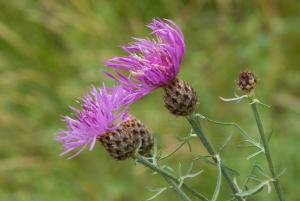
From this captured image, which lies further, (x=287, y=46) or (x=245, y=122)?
(x=287, y=46)

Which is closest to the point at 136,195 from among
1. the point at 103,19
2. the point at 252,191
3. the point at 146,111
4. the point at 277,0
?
the point at 146,111

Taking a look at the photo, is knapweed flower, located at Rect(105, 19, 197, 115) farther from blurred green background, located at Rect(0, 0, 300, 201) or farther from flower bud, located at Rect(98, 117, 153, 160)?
blurred green background, located at Rect(0, 0, 300, 201)

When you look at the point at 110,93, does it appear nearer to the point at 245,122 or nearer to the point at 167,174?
the point at 167,174

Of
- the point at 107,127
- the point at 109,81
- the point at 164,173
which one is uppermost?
the point at 109,81

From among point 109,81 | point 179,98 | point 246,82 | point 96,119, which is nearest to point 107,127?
point 96,119

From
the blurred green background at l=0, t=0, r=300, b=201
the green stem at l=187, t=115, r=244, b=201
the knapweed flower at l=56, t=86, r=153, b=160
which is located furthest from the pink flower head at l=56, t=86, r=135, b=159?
the blurred green background at l=0, t=0, r=300, b=201

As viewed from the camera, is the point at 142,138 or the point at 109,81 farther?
the point at 109,81

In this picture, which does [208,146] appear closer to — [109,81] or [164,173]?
[164,173]
